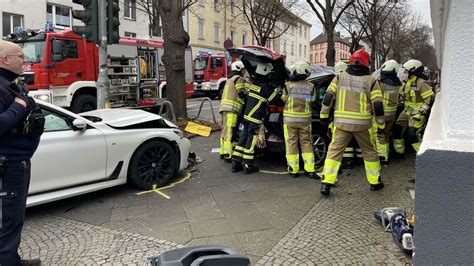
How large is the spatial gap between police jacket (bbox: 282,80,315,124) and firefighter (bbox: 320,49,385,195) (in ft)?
2.71

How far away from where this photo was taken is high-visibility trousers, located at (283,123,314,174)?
6.44 metres

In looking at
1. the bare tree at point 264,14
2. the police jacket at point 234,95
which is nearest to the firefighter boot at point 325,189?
the police jacket at point 234,95

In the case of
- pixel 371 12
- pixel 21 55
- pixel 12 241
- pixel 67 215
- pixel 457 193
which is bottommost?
pixel 67 215

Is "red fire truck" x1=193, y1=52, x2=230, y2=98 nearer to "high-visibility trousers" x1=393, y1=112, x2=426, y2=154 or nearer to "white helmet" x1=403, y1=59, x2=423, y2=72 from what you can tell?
"high-visibility trousers" x1=393, y1=112, x2=426, y2=154

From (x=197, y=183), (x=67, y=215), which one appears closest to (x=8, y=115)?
(x=67, y=215)

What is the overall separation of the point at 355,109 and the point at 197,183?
8.09ft

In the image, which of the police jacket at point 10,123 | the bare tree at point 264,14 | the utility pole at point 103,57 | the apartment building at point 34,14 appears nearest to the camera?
the police jacket at point 10,123

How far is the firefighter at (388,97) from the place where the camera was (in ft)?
23.7

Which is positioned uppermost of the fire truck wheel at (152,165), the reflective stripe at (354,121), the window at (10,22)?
the window at (10,22)

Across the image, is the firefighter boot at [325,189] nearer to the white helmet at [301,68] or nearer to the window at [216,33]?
the white helmet at [301,68]

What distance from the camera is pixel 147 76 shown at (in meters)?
16.2

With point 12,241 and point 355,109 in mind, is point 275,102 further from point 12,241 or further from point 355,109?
point 12,241

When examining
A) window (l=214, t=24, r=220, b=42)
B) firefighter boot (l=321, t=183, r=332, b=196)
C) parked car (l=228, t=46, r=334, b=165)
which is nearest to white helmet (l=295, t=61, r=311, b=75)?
parked car (l=228, t=46, r=334, b=165)

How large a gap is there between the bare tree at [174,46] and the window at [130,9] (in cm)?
2116
